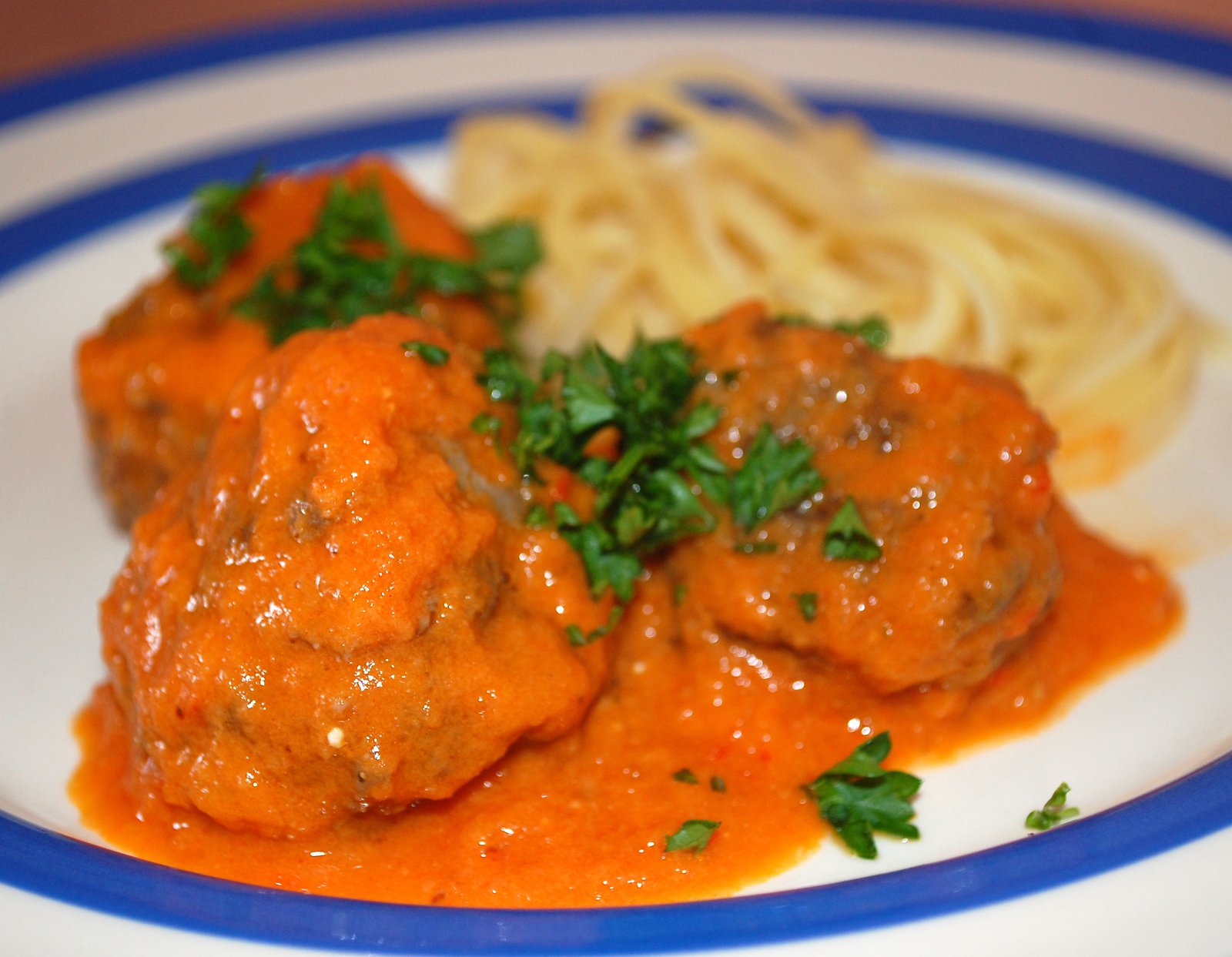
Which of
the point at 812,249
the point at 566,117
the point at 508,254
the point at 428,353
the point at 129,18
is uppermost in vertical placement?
the point at 129,18

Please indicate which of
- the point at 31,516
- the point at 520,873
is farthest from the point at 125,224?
the point at 520,873

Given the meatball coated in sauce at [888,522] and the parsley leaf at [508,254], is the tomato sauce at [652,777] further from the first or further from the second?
the parsley leaf at [508,254]

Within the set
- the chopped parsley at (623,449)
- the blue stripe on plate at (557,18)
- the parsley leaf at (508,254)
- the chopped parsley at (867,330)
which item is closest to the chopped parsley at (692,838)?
the chopped parsley at (623,449)

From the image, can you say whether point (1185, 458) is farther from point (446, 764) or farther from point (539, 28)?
point (539, 28)

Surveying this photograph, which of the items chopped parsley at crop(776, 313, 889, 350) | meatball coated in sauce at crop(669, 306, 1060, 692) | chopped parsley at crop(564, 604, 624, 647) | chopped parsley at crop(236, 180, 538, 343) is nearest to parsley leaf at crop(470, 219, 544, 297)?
chopped parsley at crop(236, 180, 538, 343)

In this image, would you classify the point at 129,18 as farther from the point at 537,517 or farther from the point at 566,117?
the point at 537,517

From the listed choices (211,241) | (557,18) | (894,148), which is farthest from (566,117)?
(211,241)
